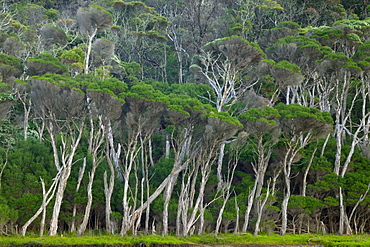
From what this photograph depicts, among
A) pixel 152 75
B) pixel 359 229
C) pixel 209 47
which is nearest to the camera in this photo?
pixel 359 229

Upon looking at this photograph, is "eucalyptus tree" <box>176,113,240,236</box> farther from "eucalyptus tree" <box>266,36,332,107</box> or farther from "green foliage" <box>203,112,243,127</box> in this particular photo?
"eucalyptus tree" <box>266,36,332,107</box>

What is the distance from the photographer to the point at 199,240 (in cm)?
2047

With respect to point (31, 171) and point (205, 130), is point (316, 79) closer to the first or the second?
point (205, 130)

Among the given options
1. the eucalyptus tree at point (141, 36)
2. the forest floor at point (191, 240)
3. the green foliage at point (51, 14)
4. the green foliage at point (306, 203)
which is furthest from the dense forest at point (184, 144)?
the green foliage at point (51, 14)

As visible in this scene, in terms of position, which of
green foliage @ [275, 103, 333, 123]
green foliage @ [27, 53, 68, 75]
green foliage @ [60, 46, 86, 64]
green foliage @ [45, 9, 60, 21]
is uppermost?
green foliage @ [45, 9, 60, 21]

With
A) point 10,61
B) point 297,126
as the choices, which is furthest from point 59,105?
point 297,126

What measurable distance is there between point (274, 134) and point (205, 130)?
3923 mm

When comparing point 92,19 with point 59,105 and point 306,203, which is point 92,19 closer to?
point 59,105

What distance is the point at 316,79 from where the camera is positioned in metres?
27.6

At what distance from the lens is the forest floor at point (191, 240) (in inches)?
698

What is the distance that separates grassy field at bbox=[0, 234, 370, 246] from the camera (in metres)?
17.7

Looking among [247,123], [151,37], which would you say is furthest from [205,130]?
[151,37]

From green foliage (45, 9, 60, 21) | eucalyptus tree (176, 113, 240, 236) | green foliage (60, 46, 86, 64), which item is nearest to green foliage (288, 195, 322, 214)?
eucalyptus tree (176, 113, 240, 236)

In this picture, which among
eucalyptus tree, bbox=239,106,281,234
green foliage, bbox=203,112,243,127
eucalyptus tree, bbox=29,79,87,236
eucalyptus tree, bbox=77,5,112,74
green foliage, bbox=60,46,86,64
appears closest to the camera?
eucalyptus tree, bbox=29,79,87,236
